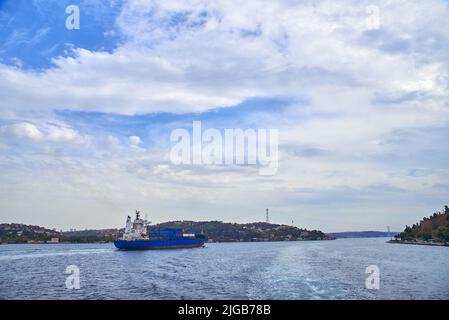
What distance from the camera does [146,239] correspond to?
11238 cm

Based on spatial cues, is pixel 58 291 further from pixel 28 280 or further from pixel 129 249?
pixel 129 249

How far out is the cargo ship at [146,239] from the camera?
107 meters

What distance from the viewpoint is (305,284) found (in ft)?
115

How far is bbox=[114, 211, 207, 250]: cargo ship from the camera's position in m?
107

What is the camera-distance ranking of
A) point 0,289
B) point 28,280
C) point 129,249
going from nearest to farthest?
point 0,289, point 28,280, point 129,249
